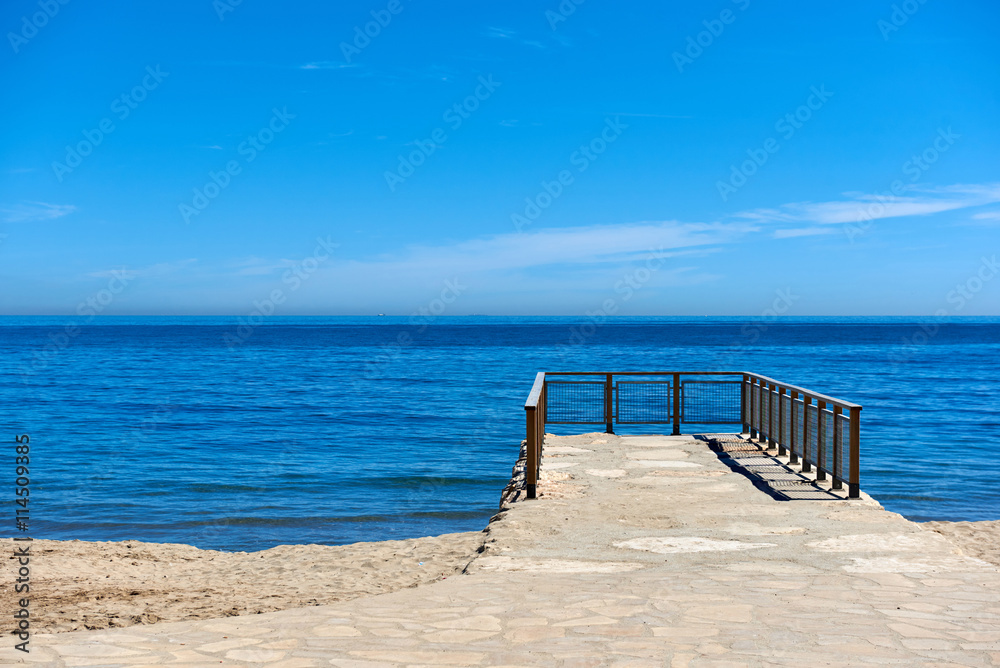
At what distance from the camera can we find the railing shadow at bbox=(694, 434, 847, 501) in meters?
10.6

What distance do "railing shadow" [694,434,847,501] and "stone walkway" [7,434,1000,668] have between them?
0.63 metres

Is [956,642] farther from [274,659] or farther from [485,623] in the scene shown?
[274,659]

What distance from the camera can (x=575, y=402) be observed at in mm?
17062

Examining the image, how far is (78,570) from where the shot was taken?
10445mm

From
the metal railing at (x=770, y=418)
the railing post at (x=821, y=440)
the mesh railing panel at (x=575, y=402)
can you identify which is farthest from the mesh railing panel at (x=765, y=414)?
the mesh railing panel at (x=575, y=402)

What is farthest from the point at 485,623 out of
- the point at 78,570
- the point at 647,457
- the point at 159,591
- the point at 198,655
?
the point at 647,457

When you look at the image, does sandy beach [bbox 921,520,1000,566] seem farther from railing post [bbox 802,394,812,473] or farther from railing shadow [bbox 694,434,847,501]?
railing post [bbox 802,394,812,473]

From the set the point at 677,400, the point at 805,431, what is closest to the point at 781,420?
the point at 805,431

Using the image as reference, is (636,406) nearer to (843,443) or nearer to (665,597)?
(843,443)

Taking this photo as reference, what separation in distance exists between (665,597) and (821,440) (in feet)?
19.1

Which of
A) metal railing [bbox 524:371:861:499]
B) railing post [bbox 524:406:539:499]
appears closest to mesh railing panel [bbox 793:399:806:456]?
metal railing [bbox 524:371:861:499]

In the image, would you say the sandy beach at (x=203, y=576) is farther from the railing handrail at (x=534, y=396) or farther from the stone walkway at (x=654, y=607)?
the railing handrail at (x=534, y=396)

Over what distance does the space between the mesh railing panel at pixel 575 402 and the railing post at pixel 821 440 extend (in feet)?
19.6

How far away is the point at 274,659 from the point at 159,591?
4877mm
